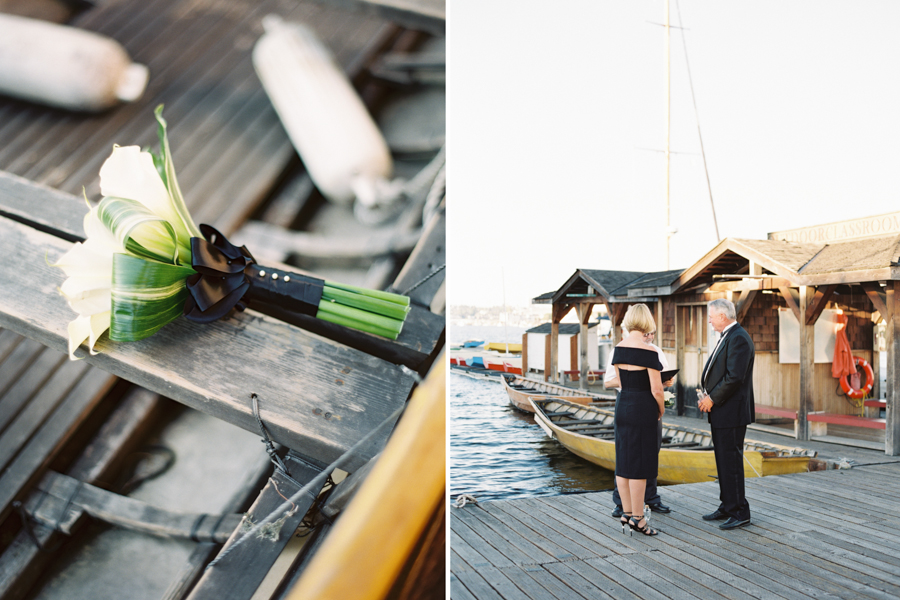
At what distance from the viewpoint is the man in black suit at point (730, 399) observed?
1.97 m

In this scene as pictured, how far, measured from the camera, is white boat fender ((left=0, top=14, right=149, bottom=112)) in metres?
1.16

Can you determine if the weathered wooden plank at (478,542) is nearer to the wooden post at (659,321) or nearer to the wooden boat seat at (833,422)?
the wooden post at (659,321)

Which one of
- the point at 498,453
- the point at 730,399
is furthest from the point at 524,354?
the point at 730,399

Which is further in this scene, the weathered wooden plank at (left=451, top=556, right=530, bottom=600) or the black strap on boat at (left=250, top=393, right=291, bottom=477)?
the weathered wooden plank at (left=451, top=556, right=530, bottom=600)

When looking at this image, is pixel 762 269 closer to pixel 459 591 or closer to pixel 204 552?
pixel 459 591

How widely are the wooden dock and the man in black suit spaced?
0.51ft

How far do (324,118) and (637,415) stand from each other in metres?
1.51

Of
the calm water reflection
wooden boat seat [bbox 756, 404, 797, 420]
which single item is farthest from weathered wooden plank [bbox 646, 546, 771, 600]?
wooden boat seat [bbox 756, 404, 797, 420]

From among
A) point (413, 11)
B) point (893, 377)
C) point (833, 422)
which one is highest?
point (413, 11)

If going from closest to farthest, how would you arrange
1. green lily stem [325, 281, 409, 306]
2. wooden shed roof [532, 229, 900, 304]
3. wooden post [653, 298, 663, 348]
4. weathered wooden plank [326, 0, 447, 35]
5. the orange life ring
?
green lily stem [325, 281, 409, 306] → weathered wooden plank [326, 0, 447, 35] → wooden shed roof [532, 229, 900, 304] → wooden post [653, 298, 663, 348] → the orange life ring

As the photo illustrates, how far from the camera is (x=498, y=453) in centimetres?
246

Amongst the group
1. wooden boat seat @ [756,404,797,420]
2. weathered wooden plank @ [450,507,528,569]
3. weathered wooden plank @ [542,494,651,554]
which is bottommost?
weathered wooden plank @ [450,507,528,569]

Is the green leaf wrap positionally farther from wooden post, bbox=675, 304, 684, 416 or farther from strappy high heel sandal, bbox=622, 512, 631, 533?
wooden post, bbox=675, 304, 684, 416

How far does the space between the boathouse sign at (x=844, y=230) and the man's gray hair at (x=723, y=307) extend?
1.86 ft
